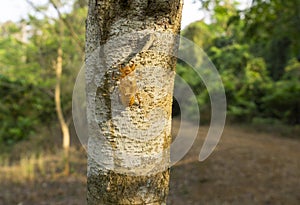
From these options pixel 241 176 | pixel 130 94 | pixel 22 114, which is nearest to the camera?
pixel 130 94

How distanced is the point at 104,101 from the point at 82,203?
4051mm

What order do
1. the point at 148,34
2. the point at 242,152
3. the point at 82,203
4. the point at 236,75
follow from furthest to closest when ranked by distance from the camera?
the point at 236,75 < the point at 242,152 < the point at 82,203 < the point at 148,34

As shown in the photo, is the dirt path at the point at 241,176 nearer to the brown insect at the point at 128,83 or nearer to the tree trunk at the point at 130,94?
the tree trunk at the point at 130,94

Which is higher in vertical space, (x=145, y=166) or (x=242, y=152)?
(x=145, y=166)

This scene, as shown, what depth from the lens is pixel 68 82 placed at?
23.0ft

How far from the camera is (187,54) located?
1.40 metres

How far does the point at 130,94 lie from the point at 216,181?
183 inches

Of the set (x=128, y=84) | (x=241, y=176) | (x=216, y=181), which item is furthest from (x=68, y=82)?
(x=128, y=84)

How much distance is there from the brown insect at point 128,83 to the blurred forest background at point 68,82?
2.64 metres

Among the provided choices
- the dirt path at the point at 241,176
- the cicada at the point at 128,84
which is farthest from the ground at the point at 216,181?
the cicada at the point at 128,84

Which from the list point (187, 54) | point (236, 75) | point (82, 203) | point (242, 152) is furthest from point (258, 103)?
point (187, 54)

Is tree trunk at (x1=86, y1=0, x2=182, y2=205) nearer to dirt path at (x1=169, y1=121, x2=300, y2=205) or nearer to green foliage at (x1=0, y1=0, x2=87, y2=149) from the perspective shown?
dirt path at (x1=169, y1=121, x2=300, y2=205)

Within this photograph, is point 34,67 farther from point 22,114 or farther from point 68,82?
point 22,114

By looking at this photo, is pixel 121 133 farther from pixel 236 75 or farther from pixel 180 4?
pixel 236 75
